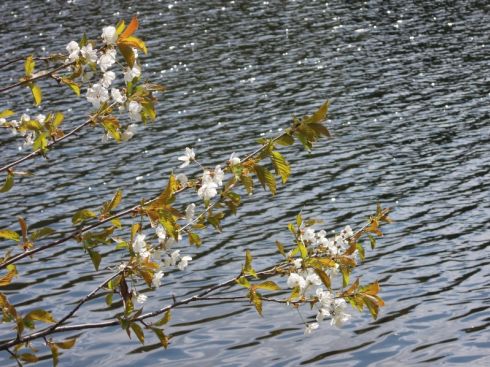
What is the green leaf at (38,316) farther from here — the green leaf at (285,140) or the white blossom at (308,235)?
the white blossom at (308,235)

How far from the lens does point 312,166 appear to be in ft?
80.9

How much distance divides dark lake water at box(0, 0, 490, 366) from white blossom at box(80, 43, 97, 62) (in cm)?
790

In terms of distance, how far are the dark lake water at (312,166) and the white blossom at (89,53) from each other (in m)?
7.90

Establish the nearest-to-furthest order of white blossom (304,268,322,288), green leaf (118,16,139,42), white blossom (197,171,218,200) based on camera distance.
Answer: green leaf (118,16,139,42), white blossom (197,171,218,200), white blossom (304,268,322,288)

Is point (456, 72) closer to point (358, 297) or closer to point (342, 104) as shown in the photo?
point (342, 104)

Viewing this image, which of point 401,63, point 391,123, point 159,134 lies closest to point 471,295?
point 391,123

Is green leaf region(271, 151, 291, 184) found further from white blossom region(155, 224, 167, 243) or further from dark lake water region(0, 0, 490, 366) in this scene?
dark lake water region(0, 0, 490, 366)

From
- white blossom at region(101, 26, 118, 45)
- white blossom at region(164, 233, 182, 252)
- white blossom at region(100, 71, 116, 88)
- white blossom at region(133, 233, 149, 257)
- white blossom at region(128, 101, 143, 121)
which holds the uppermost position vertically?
white blossom at region(101, 26, 118, 45)

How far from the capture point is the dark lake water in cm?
1494

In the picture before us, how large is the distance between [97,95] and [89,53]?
512 millimetres

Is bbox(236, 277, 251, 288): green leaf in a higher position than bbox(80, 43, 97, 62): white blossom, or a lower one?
lower

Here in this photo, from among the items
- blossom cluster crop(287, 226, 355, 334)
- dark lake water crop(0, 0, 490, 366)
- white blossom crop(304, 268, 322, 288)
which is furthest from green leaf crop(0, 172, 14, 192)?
dark lake water crop(0, 0, 490, 366)

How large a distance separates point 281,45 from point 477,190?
2154 cm

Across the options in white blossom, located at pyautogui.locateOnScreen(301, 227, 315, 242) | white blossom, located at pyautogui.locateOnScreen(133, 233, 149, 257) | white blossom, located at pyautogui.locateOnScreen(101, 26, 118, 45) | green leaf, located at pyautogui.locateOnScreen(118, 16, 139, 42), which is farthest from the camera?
white blossom, located at pyautogui.locateOnScreen(301, 227, 315, 242)
